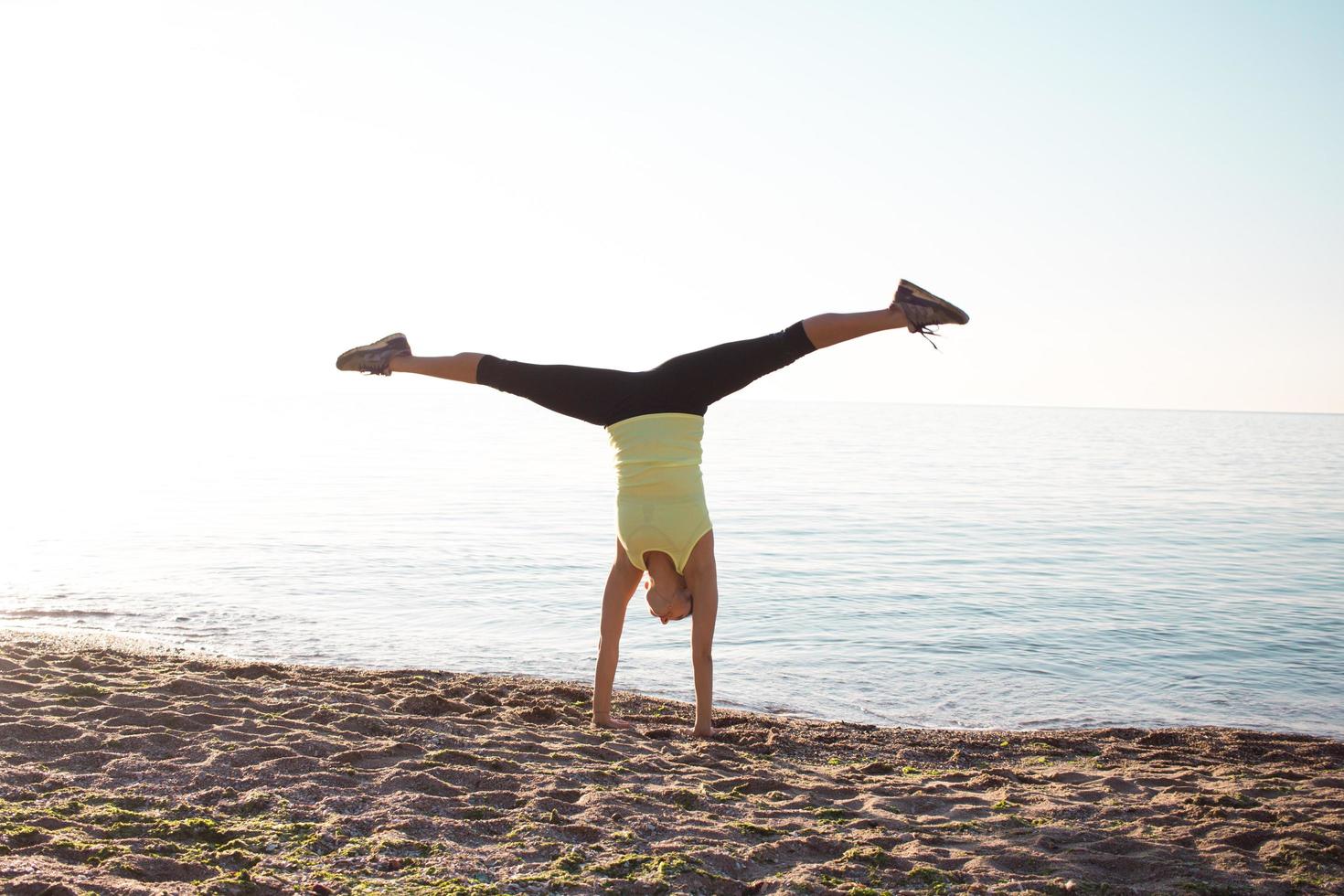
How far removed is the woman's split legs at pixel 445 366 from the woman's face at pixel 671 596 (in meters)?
1.75

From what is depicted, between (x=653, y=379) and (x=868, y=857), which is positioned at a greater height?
(x=653, y=379)

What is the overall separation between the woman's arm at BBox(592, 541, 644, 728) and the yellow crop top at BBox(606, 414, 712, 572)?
1.10 ft

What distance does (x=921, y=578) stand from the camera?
48.8 ft

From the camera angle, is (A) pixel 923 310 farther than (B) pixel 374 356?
No

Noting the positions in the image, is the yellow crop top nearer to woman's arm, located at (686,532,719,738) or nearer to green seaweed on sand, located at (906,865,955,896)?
woman's arm, located at (686,532,719,738)

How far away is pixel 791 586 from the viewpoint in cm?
1403

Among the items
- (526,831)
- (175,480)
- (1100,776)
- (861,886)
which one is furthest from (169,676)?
(175,480)

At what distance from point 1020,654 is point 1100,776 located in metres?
4.57

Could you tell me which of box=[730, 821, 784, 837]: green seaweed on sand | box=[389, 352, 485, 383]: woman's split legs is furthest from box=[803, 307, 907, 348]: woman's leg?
box=[730, 821, 784, 837]: green seaweed on sand

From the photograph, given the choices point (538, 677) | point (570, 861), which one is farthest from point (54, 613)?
point (570, 861)

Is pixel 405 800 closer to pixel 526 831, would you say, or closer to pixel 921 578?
pixel 526 831

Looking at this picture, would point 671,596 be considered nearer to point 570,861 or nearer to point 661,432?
point 661,432

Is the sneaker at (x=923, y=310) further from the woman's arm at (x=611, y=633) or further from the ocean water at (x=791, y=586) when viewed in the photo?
the ocean water at (x=791, y=586)

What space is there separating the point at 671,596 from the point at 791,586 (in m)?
7.54
